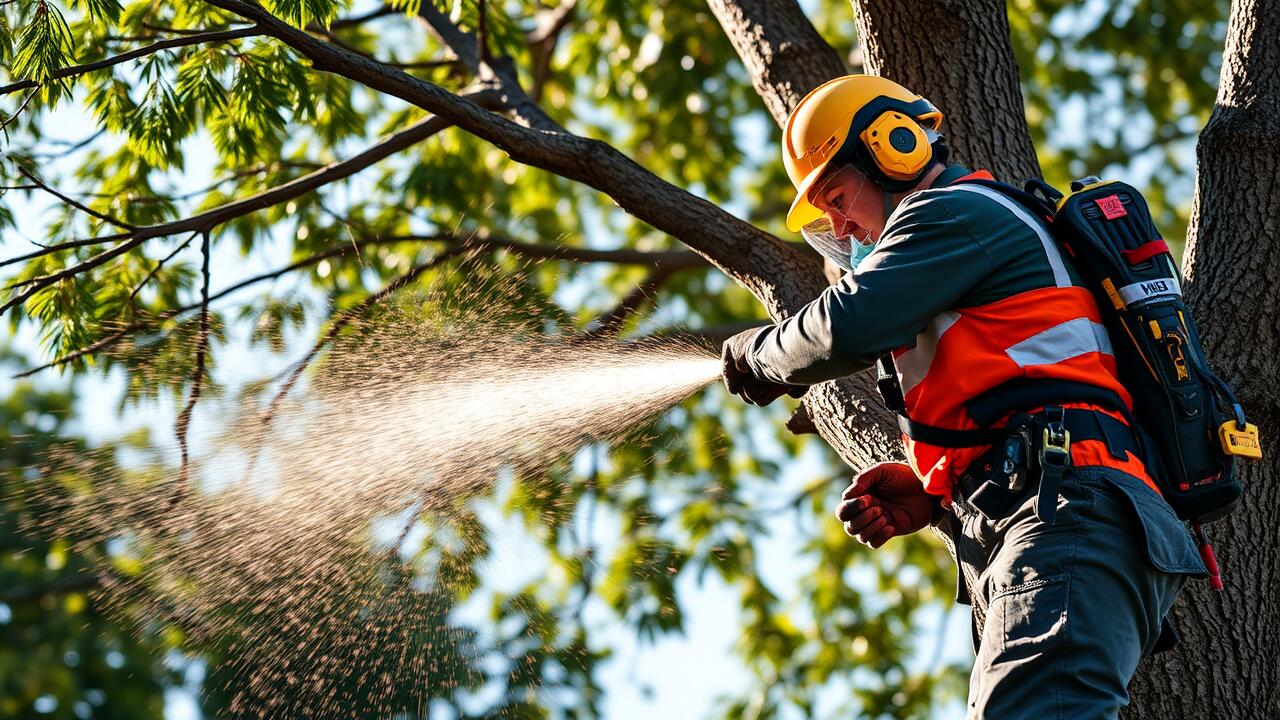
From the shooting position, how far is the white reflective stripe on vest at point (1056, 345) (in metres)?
2.74

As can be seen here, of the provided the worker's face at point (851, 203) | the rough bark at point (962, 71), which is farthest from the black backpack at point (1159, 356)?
the rough bark at point (962, 71)

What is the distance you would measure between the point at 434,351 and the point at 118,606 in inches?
69.1

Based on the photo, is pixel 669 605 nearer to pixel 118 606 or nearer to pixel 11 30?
pixel 118 606

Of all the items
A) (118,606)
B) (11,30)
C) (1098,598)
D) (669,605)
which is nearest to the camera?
(1098,598)

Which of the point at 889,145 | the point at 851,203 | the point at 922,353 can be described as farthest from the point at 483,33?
the point at 922,353

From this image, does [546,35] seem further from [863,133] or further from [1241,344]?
[1241,344]

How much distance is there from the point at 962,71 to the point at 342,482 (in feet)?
8.13

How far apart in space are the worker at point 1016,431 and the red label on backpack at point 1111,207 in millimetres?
140

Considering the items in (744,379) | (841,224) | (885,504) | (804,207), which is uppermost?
(804,207)

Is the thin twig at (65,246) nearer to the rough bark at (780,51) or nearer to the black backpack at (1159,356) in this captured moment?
the rough bark at (780,51)

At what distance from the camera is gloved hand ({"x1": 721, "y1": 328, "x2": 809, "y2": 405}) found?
324 cm

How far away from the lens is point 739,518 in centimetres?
872

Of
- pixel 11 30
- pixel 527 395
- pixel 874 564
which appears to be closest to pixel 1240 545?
pixel 527 395

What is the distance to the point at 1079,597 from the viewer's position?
8.47 feet
